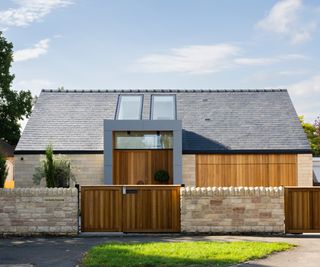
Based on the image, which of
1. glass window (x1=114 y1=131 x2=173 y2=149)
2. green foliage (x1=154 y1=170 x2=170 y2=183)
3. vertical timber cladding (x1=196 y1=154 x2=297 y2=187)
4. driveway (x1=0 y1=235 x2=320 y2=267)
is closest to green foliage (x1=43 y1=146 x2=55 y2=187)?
glass window (x1=114 y1=131 x2=173 y2=149)

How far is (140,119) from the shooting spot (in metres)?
24.8

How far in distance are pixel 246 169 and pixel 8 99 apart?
20551 millimetres

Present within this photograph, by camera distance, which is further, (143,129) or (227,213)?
(143,129)

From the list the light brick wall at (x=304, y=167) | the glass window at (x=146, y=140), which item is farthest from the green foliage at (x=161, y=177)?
the light brick wall at (x=304, y=167)

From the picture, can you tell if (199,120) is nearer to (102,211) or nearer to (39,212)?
(102,211)

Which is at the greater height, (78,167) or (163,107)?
(163,107)

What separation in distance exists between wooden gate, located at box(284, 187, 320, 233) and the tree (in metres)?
26.1

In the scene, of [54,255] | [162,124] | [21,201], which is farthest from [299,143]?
[54,255]

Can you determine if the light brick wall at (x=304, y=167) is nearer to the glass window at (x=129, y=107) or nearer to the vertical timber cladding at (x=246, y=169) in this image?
the vertical timber cladding at (x=246, y=169)

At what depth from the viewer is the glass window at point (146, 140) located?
24938mm

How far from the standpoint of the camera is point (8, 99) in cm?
3859

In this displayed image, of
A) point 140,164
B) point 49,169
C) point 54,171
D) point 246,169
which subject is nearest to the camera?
point 49,169

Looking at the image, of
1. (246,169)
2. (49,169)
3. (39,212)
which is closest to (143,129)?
(49,169)

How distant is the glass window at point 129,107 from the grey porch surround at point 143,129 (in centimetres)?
130
